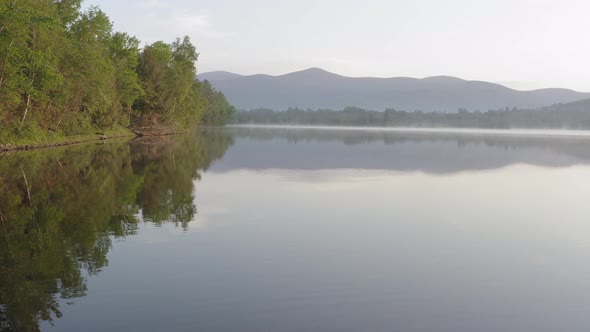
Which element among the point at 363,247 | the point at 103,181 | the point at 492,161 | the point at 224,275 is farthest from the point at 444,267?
the point at 492,161

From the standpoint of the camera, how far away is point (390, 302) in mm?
9023

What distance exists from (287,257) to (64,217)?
299 inches

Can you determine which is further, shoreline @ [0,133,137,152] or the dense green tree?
the dense green tree

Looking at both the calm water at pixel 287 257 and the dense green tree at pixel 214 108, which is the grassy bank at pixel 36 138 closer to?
the calm water at pixel 287 257

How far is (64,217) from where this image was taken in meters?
15.2

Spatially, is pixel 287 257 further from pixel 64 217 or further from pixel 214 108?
pixel 214 108

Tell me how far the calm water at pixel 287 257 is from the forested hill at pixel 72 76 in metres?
18.2

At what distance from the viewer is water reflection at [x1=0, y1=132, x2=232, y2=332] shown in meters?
8.92

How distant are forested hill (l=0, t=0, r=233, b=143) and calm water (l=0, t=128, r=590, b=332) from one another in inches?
715

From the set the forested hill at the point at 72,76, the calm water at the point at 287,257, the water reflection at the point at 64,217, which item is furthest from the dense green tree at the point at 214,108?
the calm water at the point at 287,257

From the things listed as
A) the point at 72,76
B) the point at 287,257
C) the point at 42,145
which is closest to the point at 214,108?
the point at 72,76

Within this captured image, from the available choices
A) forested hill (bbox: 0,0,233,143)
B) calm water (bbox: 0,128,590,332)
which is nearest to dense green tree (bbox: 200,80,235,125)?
forested hill (bbox: 0,0,233,143)

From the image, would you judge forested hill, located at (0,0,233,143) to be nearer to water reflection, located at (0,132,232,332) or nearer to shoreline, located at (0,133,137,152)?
shoreline, located at (0,133,137,152)

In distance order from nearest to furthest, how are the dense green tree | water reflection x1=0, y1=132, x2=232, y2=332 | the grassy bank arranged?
water reflection x1=0, y1=132, x2=232, y2=332 → the grassy bank → the dense green tree
